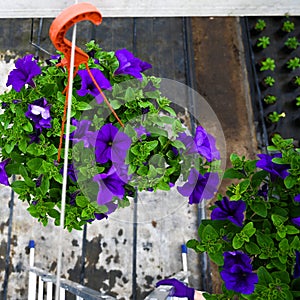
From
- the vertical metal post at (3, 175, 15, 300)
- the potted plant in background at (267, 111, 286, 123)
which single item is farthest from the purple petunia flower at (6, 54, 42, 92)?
the potted plant in background at (267, 111, 286, 123)

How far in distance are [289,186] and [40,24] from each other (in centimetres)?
175

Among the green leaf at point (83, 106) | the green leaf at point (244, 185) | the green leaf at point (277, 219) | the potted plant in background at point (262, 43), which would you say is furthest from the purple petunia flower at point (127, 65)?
the potted plant in background at point (262, 43)

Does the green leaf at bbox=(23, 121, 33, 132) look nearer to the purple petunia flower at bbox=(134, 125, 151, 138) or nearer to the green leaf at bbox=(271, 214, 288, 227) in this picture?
the purple petunia flower at bbox=(134, 125, 151, 138)

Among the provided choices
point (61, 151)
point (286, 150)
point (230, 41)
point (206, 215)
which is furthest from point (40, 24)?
point (286, 150)

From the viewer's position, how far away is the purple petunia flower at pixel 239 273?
938 mm

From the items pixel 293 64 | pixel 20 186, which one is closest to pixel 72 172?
pixel 20 186

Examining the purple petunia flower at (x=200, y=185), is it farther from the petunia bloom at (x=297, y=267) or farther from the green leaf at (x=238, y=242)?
the petunia bloom at (x=297, y=267)

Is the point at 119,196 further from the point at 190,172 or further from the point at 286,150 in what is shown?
the point at 286,150

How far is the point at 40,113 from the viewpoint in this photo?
1.06 metres

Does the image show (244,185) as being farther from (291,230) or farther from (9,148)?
(9,148)

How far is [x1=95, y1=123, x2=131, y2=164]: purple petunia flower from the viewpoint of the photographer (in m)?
1.00

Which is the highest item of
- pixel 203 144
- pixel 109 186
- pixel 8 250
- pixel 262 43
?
pixel 262 43

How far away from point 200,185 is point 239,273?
25 cm

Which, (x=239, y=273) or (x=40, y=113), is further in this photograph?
(x=40, y=113)
